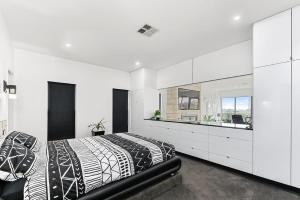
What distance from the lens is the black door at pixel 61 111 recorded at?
4.02 meters

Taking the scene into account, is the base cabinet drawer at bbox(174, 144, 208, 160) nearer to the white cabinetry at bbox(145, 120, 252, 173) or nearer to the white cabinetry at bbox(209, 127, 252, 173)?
the white cabinetry at bbox(145, 120, 252, 173)

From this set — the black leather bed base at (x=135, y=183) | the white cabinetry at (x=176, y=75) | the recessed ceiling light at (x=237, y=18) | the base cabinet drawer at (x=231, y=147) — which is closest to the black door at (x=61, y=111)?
the white cabinetry at (x=176, y=75)

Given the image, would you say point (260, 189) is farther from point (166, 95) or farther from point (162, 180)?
point (166, 95)

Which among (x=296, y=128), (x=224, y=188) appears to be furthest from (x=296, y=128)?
(x=224, y=188)

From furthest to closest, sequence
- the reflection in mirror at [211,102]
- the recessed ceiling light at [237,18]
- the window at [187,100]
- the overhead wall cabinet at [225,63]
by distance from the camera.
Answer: the window at [187,100]
the reflection in mirror at [211,102]
the overhead wall cabinet at [225,63]
the recessed ceiling light at [237,18]

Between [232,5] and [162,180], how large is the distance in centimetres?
275

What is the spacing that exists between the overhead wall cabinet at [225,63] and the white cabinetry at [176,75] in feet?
0.67

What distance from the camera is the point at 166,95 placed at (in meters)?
5.37

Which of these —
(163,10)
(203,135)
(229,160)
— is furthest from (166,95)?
(163,10)

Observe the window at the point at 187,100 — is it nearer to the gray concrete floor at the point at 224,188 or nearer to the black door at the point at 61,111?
the gray concrete floor at the point at 224,188

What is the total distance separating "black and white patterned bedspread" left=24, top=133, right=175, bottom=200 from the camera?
1318 mm

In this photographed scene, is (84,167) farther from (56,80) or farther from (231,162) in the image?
(56,80)

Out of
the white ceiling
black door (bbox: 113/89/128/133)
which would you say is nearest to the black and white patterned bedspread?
the white ceiling

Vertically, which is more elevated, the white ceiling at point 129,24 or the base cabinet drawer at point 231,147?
the white ceiling at point 129,24
